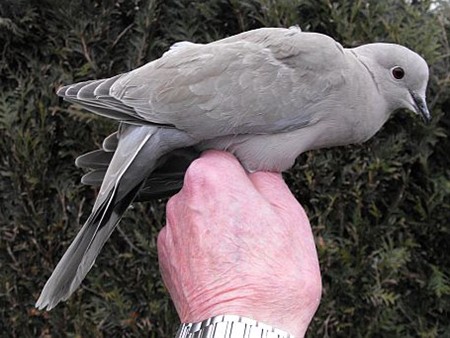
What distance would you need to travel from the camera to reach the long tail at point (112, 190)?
1.90m

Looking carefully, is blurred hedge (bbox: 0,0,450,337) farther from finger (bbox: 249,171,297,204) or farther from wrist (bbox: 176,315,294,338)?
wrist (bbox: 176,315,294,338)

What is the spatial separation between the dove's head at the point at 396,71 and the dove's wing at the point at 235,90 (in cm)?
24

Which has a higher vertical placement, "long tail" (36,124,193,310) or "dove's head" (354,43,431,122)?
"dove's head" (354,43,431,122)

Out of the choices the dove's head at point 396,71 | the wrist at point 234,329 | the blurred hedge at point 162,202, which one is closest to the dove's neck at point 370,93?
the dove's head at point 396,71

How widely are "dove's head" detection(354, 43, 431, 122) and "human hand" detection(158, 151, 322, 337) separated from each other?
0.61 meters

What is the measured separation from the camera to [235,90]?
1935mm

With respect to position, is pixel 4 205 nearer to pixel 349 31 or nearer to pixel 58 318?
pixel 58 318

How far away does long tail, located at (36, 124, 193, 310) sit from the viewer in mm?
1896

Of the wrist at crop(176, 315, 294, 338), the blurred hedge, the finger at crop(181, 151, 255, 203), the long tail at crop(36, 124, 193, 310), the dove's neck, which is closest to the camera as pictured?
the wrist at crop(176, 315, 294, 338)

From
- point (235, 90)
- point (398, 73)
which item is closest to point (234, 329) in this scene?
point (235, 90)

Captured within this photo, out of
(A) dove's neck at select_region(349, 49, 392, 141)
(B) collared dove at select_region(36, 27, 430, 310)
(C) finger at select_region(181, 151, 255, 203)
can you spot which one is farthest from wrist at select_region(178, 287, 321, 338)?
(A) dove's neck at select_region(349, 49, 392, 141)

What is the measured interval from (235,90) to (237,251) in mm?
569

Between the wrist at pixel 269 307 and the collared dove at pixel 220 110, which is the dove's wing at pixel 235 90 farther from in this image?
the wrist at pixel 269 307

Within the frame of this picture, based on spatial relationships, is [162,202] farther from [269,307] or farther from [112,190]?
[269,307]
